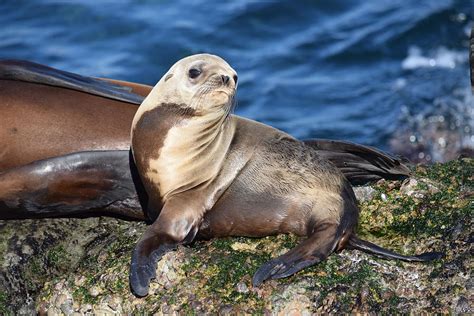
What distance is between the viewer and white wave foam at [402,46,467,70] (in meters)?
13.8

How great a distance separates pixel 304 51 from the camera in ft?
47.4

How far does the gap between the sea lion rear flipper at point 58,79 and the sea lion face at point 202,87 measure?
606 millimetres

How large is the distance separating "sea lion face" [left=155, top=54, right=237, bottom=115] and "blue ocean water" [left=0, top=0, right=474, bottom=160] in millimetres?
5544

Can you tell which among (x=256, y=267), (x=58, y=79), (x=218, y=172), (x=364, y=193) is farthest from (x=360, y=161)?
(x=58, y=79)

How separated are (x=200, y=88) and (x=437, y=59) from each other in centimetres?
816

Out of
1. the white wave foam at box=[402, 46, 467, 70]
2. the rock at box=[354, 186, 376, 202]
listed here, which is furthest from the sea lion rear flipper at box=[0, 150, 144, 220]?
the white wave foam at box=[402, 46, 467, 70]

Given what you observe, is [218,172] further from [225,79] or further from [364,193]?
[364,193]

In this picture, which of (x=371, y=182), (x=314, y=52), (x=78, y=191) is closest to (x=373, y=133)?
(x=314, y=52)

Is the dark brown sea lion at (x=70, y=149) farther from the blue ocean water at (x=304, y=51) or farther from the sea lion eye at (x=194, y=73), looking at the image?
the blue ocean water at (x=304, y=51)

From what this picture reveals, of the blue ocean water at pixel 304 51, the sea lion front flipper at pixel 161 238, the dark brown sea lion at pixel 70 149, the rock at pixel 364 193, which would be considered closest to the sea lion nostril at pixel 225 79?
the sea lion front flipper at pixel 161 238

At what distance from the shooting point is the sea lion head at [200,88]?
638cm

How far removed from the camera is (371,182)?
682 centimetres

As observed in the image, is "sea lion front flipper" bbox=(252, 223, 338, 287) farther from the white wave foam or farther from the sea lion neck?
the white wave foam

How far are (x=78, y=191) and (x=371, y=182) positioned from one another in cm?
206
